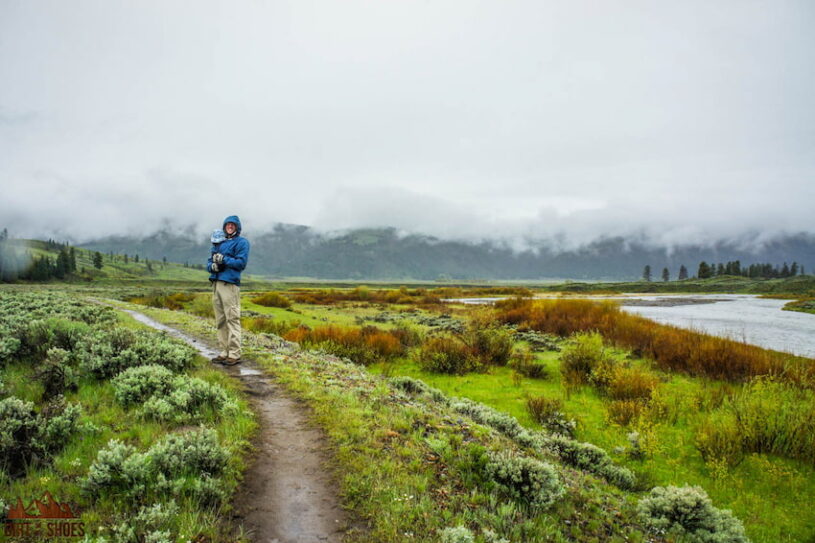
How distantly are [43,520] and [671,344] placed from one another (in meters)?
18.8

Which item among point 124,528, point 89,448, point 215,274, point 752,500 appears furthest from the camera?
→ point 215,274

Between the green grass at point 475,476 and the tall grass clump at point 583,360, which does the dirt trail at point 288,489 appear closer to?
the green grass at point 475,476

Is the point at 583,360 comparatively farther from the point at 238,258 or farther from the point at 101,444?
the point at 101,444

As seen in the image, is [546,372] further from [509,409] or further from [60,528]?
[60,528]

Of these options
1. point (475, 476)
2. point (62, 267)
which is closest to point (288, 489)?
point (475, 476)

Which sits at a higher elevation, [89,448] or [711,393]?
[89,448]

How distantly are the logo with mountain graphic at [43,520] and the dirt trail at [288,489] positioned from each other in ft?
4.89

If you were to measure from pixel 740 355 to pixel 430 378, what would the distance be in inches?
418

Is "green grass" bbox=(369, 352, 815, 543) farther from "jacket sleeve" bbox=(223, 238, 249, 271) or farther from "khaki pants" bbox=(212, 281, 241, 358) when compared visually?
"jacket sleeve" bbox=(223, 238, 249, 271)

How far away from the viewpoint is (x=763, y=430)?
27.9 feet

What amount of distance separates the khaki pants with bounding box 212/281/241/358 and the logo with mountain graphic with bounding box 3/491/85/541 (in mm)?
6935

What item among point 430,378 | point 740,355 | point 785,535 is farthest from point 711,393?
point 430,378

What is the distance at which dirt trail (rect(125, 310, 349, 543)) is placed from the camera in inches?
167

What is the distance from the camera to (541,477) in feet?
18.5
